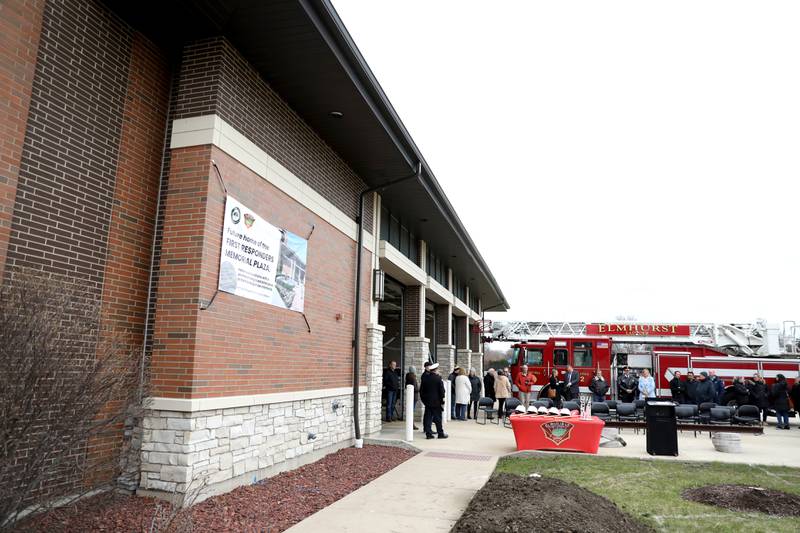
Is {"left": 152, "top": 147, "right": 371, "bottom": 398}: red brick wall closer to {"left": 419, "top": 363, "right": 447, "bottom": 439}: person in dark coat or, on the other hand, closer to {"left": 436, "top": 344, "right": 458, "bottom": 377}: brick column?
{"left": 419, "top": 363, "right": 447, "bottom": 439}: person in dark coat

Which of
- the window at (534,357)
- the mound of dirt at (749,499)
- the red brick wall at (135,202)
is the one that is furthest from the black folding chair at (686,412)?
the red brick wall at (135,202)

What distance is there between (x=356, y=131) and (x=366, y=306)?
429cm

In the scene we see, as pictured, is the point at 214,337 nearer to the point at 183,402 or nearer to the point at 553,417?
the point at 183,402

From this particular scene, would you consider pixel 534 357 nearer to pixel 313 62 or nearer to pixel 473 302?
pixel 473 302

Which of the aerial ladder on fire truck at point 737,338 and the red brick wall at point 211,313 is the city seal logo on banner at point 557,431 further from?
the aerial ladder on fire truck at point 737,338

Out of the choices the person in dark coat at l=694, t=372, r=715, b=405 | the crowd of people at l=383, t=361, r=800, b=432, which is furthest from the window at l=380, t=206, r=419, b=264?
the person in dark coat at l=694, t=372, r=715, b=405

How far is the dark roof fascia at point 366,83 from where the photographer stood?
724 cm

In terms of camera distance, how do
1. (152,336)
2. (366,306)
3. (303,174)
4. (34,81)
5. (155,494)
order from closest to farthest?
(34,81) < (155,494) < (152,336) < (303,174) < (366,306)

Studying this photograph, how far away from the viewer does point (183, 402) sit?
257 inches

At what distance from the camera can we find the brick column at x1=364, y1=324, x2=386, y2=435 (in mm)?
12602

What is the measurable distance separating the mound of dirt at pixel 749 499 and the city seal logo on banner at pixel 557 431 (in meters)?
3.26

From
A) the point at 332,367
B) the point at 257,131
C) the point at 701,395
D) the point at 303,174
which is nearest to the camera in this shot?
the point at 257,131

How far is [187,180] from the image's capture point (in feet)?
23.5

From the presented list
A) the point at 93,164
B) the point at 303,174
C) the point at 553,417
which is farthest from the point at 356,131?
the point at 553,417
